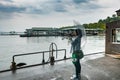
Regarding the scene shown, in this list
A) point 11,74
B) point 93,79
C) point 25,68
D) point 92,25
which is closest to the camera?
point 93,79

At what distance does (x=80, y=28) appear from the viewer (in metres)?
7.72

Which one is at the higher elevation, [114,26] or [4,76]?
[114,26]

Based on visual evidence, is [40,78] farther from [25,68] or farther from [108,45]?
[108,45]

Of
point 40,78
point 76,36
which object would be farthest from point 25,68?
point 76,36

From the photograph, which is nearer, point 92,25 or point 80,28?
point 80,28

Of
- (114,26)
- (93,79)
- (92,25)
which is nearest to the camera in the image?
(93,79)

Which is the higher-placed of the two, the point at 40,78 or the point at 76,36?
the point at 76,36

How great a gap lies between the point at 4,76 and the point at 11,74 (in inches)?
17.9

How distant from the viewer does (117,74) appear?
9.25 metres

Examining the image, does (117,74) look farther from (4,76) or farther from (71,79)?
(4,76)

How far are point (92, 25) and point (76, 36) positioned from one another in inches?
6057

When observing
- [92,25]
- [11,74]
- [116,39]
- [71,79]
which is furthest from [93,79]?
[92,25]

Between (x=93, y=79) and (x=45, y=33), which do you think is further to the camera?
(x=45, y=33)

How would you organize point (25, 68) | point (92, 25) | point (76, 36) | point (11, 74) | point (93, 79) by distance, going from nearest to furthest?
point (76, 36)
point (93, 79)
point (11, 74)
point (25, 68)
point (92, 25)
